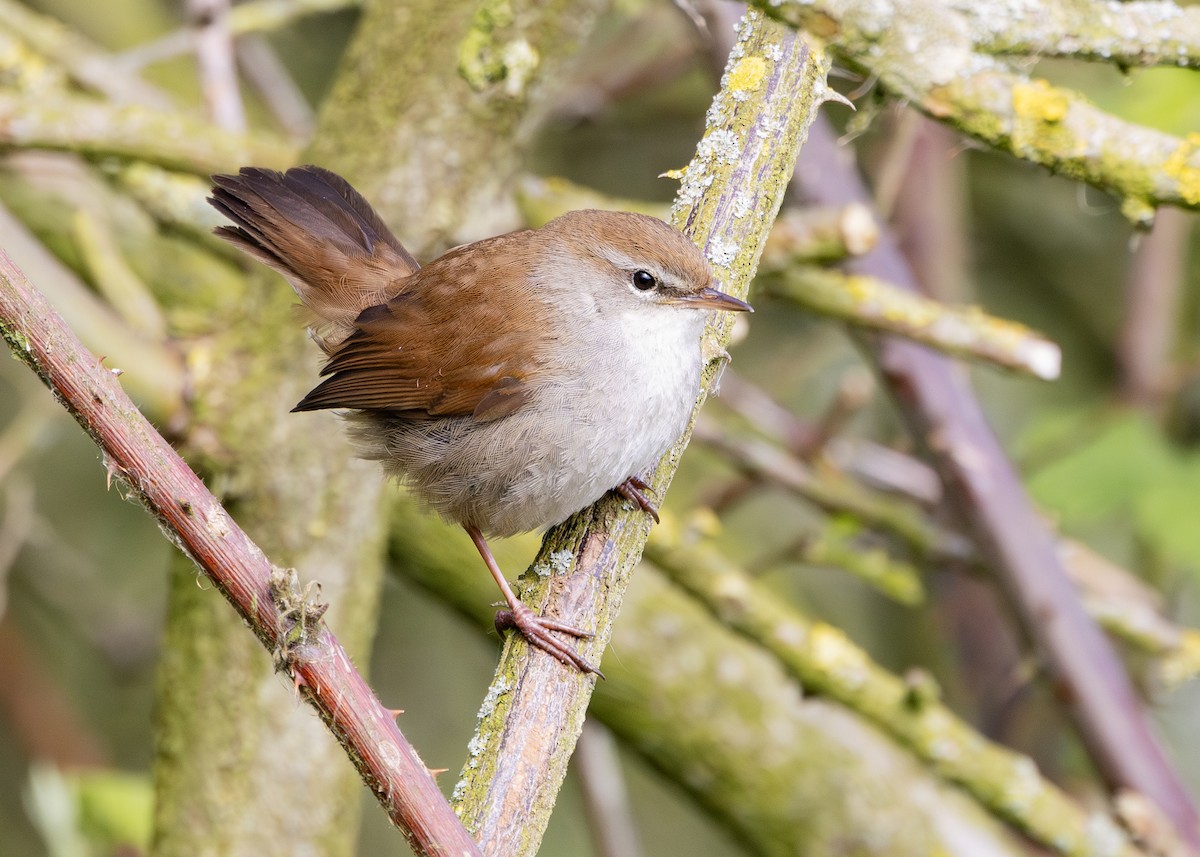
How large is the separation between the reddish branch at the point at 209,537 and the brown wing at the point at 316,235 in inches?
62.1

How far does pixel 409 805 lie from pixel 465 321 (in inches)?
57.9

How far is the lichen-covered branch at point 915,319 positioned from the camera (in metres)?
3.39

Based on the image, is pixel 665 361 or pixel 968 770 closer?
pixel 665 361

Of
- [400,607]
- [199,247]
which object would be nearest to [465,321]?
[199,247]

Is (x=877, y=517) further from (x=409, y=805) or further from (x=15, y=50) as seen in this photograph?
(x=15, y=50)

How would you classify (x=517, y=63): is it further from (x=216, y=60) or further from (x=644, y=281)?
(x=216, y=60)

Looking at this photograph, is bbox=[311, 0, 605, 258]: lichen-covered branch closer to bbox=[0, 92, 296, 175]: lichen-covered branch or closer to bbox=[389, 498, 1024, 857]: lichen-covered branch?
bbox=[0, 92, 296, 175]: lichen-covered branch

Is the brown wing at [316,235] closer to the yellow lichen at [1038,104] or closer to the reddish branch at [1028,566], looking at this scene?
the reddish branch at [1028,566]

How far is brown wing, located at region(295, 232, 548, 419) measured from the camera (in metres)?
2.87

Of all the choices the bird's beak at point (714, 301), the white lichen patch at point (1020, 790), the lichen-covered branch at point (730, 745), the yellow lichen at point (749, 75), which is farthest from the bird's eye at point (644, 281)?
the white lichen patch at point (1020, 790)

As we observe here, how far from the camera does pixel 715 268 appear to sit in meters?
2.68

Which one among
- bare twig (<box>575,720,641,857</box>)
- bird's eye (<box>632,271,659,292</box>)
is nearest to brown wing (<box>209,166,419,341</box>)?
bird's eye (<box>632,271,659,292</box>)

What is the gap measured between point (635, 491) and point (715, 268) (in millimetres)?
524

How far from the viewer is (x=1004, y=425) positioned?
6031 millimetres
